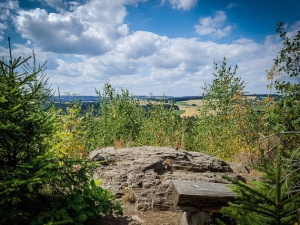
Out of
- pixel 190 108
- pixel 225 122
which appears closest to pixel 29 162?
pixel 225 122

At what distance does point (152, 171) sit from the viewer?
6.45 metres

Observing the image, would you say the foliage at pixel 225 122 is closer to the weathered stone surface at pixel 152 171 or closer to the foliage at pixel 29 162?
the weathered stone surface at pixel 152 171

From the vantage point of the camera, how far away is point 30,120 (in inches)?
140

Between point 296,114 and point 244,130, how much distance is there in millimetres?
5407

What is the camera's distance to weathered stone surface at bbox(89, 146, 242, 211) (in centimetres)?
579

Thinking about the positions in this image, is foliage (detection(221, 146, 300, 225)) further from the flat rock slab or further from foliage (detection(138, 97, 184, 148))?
foliage (detection(138, 97, 184, 148))

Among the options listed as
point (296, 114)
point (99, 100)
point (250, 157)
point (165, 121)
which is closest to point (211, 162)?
point (250, 157)

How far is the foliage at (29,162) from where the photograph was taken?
314 cm

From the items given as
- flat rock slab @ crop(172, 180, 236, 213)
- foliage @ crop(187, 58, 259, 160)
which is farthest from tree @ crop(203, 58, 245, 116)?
flat rock slab @ crop(172, 180, 236, 213)

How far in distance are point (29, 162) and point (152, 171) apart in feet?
12.1

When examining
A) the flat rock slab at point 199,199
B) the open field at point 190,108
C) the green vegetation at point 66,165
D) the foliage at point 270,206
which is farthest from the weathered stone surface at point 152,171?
the open field at point 190,108

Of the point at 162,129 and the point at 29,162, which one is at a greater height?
the point at 29,162

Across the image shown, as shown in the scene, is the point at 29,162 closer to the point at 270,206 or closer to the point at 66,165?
the point at 66,165

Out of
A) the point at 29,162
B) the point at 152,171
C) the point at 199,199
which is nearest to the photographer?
the point at 29,162
